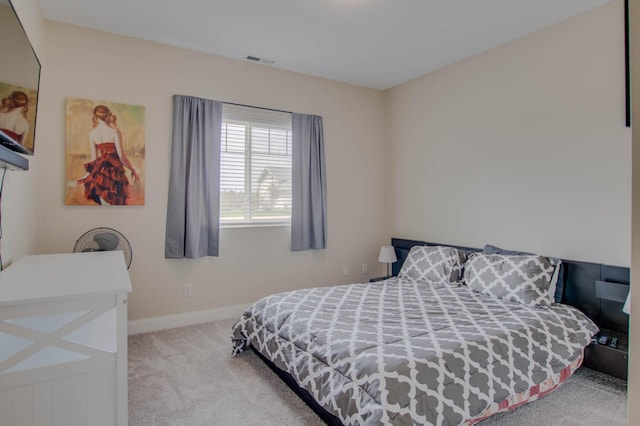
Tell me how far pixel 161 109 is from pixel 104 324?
7.26ft

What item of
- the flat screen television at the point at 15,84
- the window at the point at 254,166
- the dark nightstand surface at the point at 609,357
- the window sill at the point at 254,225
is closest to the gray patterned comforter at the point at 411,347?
the dark nightstand surface at the point at 609,357

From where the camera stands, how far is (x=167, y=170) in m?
3.44

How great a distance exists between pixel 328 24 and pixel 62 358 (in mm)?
2842

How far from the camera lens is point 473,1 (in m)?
2.63

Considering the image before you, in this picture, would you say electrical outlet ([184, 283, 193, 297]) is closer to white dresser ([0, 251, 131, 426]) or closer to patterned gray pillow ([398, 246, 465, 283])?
white dresser ([0, 251, 131, 426])

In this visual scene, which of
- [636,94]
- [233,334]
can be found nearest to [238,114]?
[233,334]

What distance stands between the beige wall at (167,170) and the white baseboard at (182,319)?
0.06 meters

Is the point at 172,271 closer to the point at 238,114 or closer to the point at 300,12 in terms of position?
the point at 238,114

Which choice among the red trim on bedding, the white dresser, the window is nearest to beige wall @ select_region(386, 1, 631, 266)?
the red trim on bedding

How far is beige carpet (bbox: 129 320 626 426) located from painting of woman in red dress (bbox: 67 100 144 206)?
1.31 metres

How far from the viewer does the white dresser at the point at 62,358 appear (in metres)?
1.37

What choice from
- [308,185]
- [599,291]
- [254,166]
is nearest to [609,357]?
[599,291]

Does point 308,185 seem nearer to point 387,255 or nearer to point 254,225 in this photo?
point 254,225

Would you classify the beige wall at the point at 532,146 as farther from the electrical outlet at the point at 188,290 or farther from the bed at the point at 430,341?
the electrical outlet at the point at 188,290
